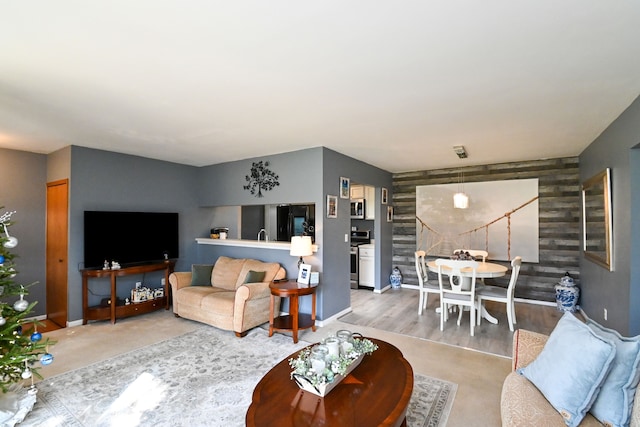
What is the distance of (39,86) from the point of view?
2.43 m

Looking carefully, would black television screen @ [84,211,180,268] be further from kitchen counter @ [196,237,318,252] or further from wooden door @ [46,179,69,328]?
kitchen counter @ [196,237,318,252]

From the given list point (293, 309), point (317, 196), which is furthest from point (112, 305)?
point (317, 196)

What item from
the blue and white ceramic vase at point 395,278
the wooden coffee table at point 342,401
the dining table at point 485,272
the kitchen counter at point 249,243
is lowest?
the blue and white ceramic vase at point 395,278

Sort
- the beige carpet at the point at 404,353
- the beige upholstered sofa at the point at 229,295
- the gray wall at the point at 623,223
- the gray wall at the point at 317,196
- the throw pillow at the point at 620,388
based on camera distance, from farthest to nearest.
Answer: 1. the gray wall at the point at 317,196
2. the beige upholstered sofa at the point at 229,295
3. the gray wall at the point at 623,223
4. the beige carpet at the point at 404,353
5. the throw pillow at the point at 620,388

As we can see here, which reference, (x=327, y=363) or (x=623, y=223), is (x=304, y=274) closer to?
(x=327, y=363)

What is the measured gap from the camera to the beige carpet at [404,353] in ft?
7.90

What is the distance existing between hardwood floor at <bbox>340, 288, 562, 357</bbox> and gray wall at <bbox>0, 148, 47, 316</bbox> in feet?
14.8

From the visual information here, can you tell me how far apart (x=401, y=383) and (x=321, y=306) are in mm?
2420

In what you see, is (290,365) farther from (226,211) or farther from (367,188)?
(367,188)

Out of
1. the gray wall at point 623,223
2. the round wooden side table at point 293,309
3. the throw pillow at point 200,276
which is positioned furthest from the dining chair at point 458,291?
the throw pillow at point 200,276

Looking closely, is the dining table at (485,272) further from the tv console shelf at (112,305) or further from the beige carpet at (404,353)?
the tv console shelf at (112,305)

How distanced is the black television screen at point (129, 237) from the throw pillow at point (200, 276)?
2.44ft

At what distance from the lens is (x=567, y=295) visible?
4.72 m

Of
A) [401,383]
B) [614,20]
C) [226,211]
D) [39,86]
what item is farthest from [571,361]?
[226,211]
